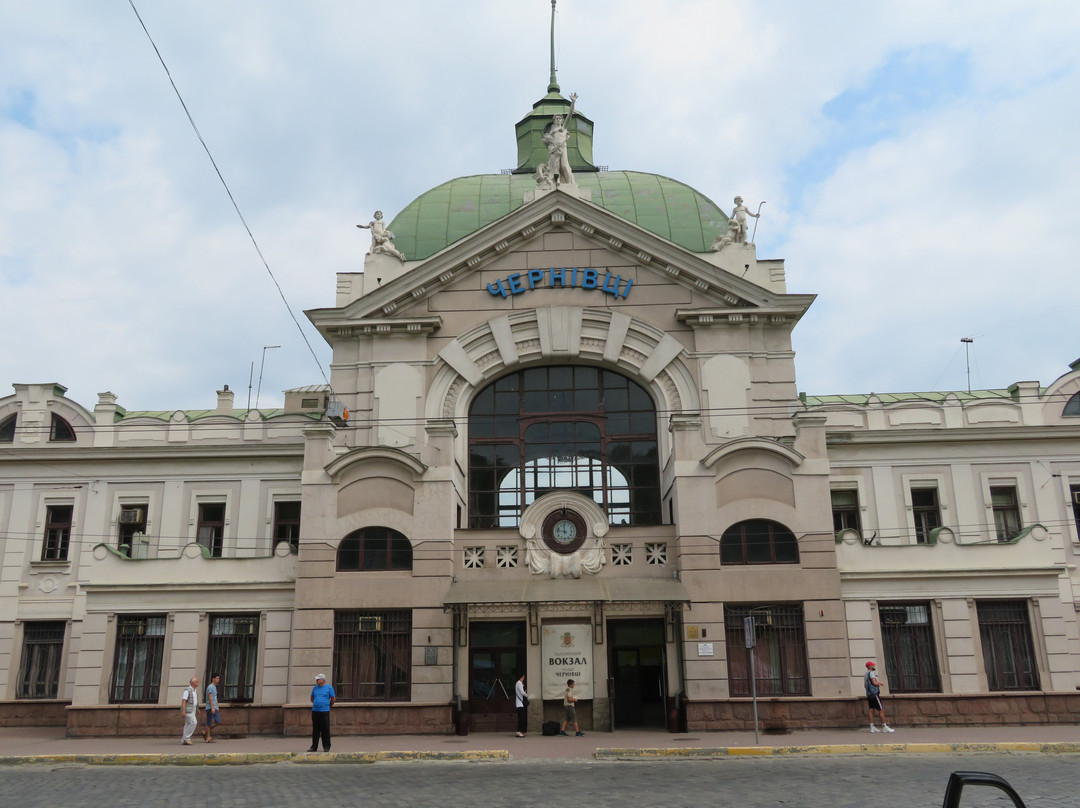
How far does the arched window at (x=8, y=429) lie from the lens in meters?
34.2

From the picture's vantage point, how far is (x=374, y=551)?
2744 centimetres

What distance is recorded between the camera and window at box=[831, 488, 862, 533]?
108 feet

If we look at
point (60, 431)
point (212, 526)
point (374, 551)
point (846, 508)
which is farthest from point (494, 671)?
point (60, 431)

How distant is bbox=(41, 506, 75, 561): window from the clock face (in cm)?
1786

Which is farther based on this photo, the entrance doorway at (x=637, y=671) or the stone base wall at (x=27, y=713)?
the stone base wall at (x=27, y=713)

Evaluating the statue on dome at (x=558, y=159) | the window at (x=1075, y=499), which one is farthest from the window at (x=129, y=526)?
the window at (x=1075, y=499)

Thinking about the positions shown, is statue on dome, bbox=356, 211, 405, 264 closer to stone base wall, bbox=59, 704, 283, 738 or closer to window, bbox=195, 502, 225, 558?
window, bbox=195, 502, 225, 558

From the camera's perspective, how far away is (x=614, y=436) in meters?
30.3

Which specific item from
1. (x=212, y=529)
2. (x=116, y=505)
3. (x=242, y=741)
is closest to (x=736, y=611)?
(x=242, y=741)

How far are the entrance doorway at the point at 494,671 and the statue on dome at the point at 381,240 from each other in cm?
1256

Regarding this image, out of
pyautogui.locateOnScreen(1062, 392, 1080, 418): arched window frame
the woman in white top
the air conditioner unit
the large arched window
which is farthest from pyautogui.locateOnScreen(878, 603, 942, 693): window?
the air conditioner unit

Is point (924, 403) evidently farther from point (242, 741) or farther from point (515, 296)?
point (242, 741)

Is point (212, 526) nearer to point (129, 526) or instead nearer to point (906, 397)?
point (129, 526)

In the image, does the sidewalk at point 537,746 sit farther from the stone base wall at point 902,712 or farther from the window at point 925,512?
the window at point 925,512
